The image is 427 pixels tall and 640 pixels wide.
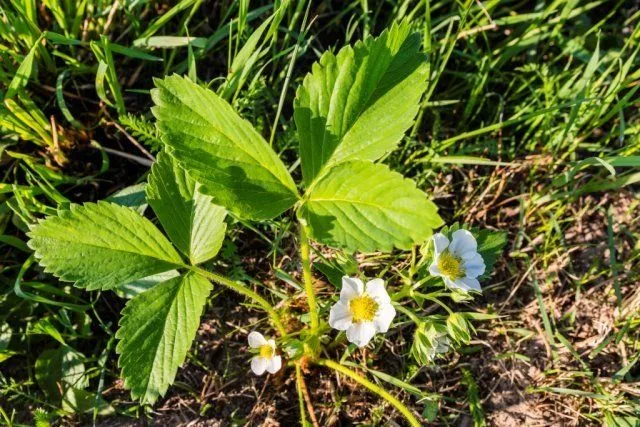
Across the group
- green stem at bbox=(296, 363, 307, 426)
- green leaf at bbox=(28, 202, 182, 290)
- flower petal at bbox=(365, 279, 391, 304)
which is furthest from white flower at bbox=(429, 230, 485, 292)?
green leaf at bbox=(28, 202, 182, 290)

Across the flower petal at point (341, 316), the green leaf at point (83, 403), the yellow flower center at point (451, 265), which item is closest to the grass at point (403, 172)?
the green leaf at point (83, 403)

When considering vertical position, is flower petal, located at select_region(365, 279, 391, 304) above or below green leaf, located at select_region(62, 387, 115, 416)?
above

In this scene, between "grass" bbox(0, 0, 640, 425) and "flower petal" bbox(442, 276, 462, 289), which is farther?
"grass" bbox(0, 0, 640, 425)

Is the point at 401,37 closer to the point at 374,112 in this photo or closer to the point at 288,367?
the point at 374,112

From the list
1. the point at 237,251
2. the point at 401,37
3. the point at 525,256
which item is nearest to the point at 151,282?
the point at 237,251

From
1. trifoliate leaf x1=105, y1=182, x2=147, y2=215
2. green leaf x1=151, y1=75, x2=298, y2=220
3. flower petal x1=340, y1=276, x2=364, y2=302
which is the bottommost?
flower petal x1=340, y1=276, x2=364, y2=302

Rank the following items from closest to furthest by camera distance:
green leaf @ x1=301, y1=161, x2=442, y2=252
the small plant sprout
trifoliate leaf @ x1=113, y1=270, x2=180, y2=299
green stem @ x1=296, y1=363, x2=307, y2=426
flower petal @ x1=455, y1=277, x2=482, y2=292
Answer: green leaf @ x1=301, y1=161, x2=442, y2=252
the small plant sprout
flower petal @ x1=455, y1=277, x2=482, y2=292
green stem @ x1=296, y1=363, x2=307, y2=426
trifoliate leaf @ x1=113, y1=270, x2=180, y2=299

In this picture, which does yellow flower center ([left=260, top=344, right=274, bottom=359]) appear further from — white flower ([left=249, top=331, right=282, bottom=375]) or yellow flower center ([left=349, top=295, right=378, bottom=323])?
yellow flower center ([left=349, top=295, right=378, bottom=323])

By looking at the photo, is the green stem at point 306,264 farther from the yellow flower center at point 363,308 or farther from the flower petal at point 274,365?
the flower petal at point 274,365
